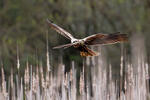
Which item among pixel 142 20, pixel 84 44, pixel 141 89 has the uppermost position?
pixel 142 20

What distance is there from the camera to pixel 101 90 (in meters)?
3.05

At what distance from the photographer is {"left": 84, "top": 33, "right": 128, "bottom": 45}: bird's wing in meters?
2.15

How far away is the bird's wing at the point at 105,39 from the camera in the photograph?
215cm

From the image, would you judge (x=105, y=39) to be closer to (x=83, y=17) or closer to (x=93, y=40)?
(x=93, y=40)

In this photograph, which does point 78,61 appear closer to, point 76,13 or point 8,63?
point 8,63

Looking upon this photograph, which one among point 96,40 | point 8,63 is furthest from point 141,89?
point 8,63

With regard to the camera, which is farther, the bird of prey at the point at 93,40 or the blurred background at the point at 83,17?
the blurred background at the point at 83,17

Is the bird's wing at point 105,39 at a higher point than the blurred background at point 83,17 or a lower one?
lower

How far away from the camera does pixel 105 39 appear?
2.22 metres

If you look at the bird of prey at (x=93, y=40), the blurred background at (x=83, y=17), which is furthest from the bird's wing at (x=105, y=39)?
the blurred background at (x=83, y=17)

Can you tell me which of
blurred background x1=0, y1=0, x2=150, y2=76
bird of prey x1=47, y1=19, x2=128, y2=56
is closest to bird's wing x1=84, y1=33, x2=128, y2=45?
bird of prey x1=47, y1=19, x2=128, y2=56

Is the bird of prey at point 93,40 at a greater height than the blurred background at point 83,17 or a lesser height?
lesser

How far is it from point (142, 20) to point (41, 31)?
1865 mm

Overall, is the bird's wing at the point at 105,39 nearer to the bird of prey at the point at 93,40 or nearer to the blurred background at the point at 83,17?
the bird of prey at the point at 93,40
